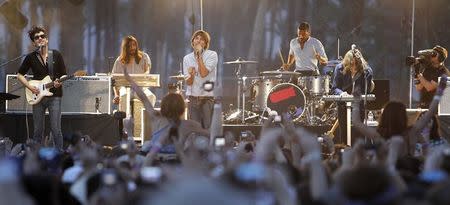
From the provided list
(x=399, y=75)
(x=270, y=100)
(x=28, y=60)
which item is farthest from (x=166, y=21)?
(x=28, y=60)

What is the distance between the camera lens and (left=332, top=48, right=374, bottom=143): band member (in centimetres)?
1542

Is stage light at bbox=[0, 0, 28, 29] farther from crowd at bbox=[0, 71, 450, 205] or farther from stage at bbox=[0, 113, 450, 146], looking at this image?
crowd at bbox=[0, 71, 450, 205]

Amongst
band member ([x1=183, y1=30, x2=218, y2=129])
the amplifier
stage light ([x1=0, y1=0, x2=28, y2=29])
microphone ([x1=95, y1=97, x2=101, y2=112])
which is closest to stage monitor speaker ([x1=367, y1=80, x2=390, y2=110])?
band member ([x1=183, y1=30, x2=218, y2=129])

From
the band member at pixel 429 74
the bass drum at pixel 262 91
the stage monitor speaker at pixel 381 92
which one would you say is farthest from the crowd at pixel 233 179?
the bass drum at pixel 262 91

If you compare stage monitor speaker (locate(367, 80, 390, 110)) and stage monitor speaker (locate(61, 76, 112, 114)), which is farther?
stage monitor speaker (locate(367, 80, 390, 110))

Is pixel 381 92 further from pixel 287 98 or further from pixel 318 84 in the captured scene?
pixel 287 98

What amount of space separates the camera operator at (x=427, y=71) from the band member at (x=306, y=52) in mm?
2415

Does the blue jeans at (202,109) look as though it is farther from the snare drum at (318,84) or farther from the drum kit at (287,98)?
the snare drum at (318,84)

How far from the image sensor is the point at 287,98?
57.3 ft

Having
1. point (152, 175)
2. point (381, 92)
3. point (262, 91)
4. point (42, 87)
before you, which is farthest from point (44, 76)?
point (152, 175)

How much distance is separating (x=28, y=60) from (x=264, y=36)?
699 centimetres

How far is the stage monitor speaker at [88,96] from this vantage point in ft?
50.6

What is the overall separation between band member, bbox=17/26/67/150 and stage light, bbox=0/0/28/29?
5604 millimetres

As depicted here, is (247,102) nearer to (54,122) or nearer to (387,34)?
(387,34)
